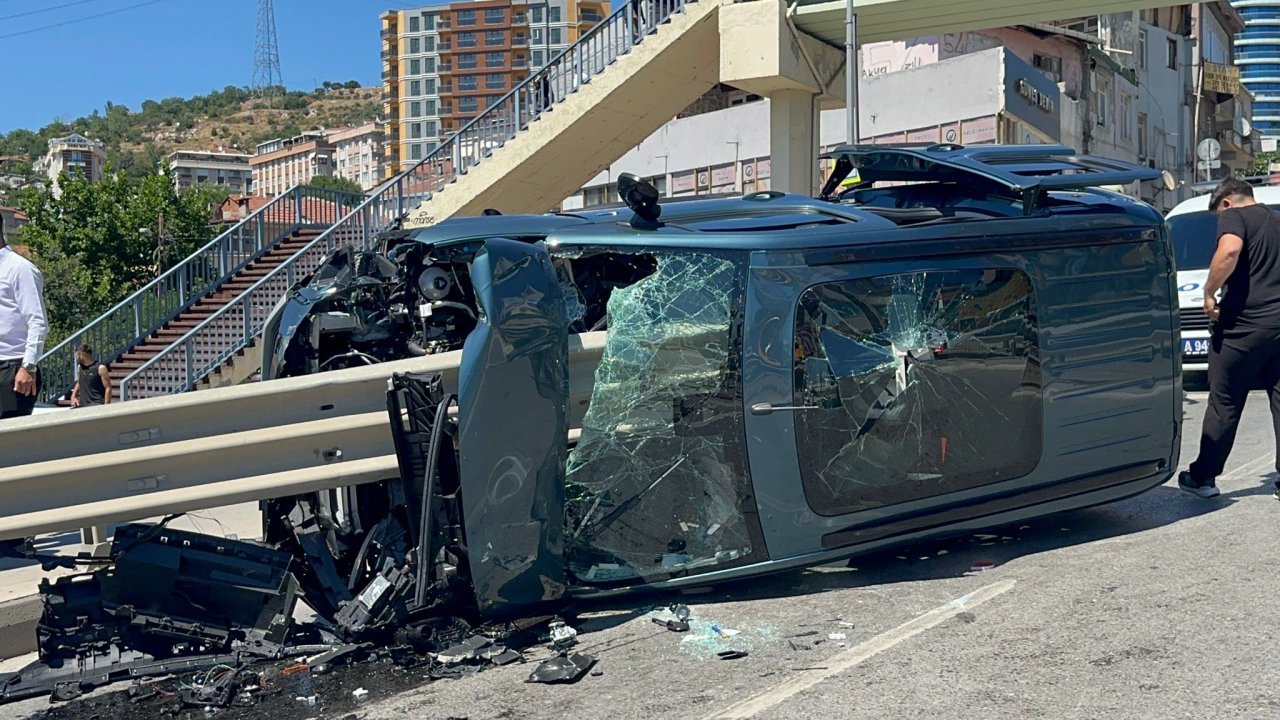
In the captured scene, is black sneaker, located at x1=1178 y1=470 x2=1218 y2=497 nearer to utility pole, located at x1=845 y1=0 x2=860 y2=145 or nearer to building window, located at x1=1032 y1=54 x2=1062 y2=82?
utility pole, located at x1=845 y1=0 x2=860 y2=145

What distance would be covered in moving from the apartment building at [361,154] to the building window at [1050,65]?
150 metres

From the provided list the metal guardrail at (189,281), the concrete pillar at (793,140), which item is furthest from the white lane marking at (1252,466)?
the metal guardrail at (189,281)

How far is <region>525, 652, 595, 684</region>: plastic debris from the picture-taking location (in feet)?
13.0

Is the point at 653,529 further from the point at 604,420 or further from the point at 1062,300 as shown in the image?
the point at 1062,300

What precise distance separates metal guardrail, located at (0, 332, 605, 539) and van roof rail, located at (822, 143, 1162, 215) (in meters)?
1.93

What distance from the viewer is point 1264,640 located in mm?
4031

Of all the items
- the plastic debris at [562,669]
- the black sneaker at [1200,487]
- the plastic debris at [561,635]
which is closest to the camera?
the plastic debris at [562,669]

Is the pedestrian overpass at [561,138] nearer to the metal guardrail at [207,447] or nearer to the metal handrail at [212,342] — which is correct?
the metal handrail at [212,342]

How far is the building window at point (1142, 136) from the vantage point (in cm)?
4838

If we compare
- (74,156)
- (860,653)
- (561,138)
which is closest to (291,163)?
(74,156)

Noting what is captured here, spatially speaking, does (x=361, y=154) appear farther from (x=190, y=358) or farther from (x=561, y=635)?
(x=561, y=635)

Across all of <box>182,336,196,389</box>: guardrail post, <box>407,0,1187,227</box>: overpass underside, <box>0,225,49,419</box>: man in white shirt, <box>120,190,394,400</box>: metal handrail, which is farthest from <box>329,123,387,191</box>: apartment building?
<box>0,225,49,419</box>: man in white shirt

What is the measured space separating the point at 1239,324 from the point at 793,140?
1242cm

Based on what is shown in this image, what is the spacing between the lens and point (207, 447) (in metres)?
4.44
